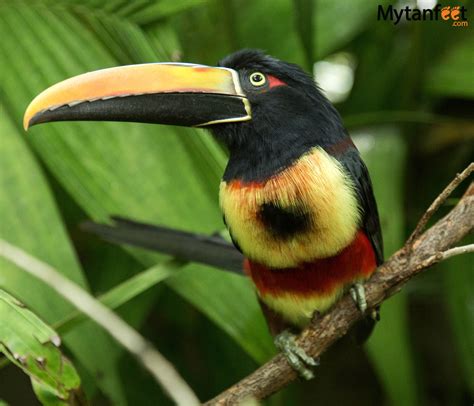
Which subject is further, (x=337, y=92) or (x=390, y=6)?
(x=337, y=92)

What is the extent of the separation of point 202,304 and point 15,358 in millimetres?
811

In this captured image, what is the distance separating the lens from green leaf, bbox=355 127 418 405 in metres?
2.23

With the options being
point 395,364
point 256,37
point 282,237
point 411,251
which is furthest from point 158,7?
point 395,364

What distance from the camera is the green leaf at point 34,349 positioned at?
142 cm

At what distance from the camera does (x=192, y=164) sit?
2.28 metres

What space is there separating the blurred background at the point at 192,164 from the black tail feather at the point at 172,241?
0.05m

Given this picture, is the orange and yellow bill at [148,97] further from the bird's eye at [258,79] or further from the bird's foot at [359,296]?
the bird's foot at [359,296]

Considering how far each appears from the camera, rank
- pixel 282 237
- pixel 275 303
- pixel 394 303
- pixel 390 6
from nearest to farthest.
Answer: pixel 282 237
pixel 275 303
pixel 394 303
pixel 390 6

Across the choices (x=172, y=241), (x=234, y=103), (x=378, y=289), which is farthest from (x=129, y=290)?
(x=378, y=289)

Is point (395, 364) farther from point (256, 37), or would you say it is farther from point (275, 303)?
point (256, 37)

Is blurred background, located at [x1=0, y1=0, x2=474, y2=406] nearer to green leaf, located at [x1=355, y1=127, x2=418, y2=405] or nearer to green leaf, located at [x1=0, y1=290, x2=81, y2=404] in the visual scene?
green leaf, located at [x1=355, y1=127, x2=418, y2=405]

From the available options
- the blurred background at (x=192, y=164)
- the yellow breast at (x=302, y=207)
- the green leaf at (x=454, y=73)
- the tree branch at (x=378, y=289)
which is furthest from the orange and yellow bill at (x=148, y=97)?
the green leaf at (x=454, y=73)

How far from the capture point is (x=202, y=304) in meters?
2.16

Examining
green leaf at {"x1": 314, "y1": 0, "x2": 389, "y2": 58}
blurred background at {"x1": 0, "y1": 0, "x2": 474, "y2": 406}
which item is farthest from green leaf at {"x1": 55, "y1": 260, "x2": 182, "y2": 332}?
green leaf at {"x1": 314, "y1": 0, "x2": 389, "y2": 58}
